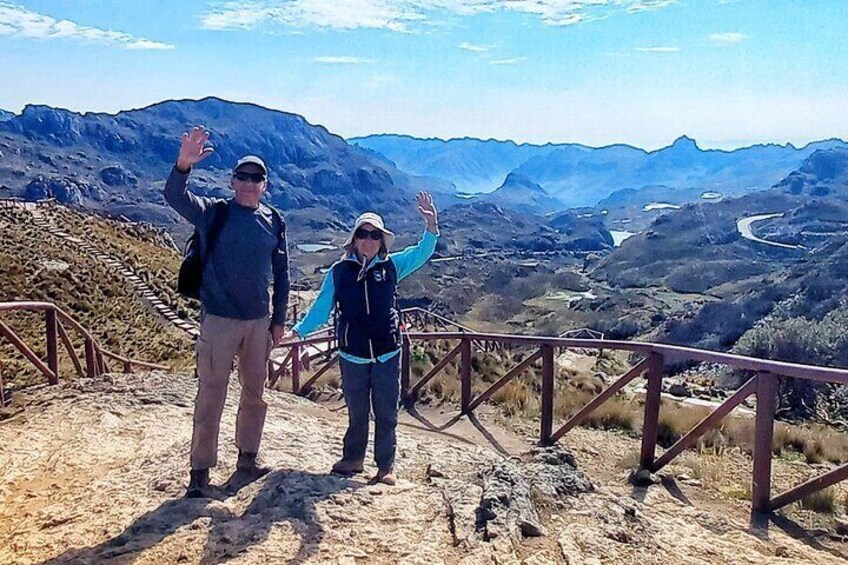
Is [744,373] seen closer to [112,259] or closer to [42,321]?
[42,321]

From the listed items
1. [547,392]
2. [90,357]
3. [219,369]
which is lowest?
[90,357]

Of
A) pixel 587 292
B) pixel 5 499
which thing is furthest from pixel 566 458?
pixel 587 292

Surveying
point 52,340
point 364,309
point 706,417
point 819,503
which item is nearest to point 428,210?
point 364,309

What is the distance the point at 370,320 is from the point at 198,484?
141cm

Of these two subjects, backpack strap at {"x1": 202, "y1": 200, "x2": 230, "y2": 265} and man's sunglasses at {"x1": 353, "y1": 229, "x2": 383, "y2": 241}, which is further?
man's sunglasses at {"x1": 353, "y1": 229, "x2": 383, "y2": 241}

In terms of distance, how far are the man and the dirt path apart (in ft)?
1.68

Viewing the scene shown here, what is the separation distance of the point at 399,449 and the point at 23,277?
55.0 ft

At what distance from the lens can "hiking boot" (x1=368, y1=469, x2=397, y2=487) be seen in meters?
4.56

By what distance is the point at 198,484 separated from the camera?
432 cm

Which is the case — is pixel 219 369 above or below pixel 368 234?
below

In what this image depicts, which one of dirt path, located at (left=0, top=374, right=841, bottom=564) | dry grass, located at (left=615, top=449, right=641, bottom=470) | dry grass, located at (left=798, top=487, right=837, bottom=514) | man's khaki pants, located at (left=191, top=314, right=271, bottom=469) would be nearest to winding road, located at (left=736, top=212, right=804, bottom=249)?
dry grass, located at (left=615, top=449, right=641, bottom=470)

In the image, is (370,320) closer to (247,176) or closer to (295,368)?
(247,176)

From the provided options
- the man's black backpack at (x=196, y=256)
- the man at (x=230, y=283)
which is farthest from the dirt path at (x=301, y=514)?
the man's black backpack at (x=196, y=256)

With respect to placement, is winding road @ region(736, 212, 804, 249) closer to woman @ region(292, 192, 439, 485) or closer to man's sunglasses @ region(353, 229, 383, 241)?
woman @ region(292, 192, 439, 485)
